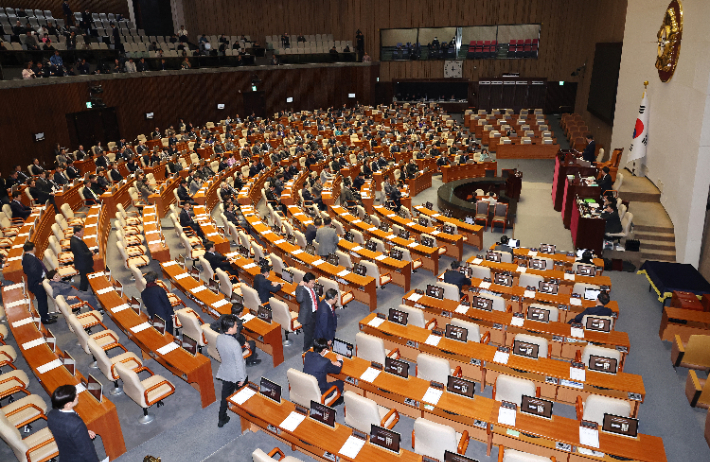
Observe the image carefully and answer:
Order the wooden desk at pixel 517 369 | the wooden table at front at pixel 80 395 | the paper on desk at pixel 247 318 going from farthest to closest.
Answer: the paper on desk at pixel 247 318 < the wooden desk at pixel 517 369 < the wooden table at front at pixel 80 395

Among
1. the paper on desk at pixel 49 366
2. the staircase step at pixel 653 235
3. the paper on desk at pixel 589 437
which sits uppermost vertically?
the paper on desk at pixel 49 366

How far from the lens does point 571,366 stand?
7.48 metres

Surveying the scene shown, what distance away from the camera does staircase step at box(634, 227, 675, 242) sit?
46.3 feet

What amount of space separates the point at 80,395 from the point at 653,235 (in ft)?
49.2

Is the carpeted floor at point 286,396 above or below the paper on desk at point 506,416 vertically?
below

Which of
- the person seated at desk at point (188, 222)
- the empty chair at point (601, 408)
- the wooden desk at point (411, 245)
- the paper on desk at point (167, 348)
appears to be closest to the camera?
the empty chair at point (601, 408)

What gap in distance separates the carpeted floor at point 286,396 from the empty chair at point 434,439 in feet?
3.65

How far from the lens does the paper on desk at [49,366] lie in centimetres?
736

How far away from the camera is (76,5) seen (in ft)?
103

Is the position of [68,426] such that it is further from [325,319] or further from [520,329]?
[520,329]

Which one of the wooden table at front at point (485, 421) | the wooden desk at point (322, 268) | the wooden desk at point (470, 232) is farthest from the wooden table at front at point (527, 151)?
the wooden table at front at point (485, 421)

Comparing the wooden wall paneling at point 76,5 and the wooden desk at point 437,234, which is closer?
the wooden desk at point 437,234

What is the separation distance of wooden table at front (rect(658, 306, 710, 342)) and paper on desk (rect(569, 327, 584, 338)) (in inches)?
96.0

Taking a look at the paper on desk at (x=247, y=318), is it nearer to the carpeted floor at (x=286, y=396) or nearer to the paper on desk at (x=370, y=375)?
the carpeted floor at (x=286, y=396)
